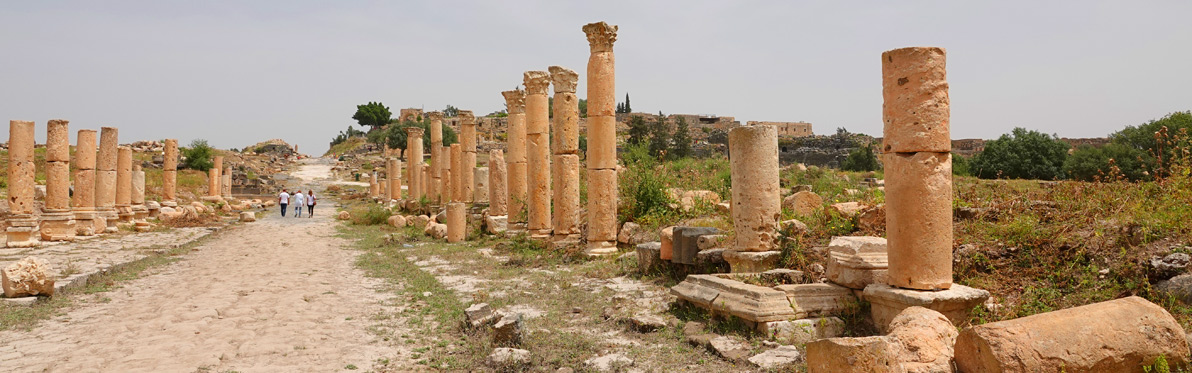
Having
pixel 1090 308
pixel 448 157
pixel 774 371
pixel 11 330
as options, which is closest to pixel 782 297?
pixel 774 371

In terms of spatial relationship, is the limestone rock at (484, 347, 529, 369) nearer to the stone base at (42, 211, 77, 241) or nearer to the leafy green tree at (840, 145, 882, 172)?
the stone base at (42, 211, 77, 241)

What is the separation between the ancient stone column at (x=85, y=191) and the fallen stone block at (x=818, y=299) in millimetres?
19260

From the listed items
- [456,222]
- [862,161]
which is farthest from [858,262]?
[862,161]

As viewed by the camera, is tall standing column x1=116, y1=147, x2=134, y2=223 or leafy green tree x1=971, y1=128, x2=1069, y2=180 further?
leafy green tree x1=971, y1=128, x2=1069, y2=180

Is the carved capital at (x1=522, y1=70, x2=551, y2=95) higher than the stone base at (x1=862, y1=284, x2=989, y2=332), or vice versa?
the carved capital at (x1=522, y1=70, x2=551, y2=95)

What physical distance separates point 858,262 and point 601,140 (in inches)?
240

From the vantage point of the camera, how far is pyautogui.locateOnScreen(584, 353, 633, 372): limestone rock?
5.35 m

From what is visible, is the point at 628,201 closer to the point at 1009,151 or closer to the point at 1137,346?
the point at 1137,346

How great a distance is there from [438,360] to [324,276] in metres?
6.17

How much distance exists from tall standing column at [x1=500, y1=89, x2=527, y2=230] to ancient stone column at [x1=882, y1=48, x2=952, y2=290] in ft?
36.0

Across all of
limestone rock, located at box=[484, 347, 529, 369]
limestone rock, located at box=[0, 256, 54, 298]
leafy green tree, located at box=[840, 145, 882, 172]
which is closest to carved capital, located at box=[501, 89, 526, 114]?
limestone rock, located at box=[0, 256, 54, 298]

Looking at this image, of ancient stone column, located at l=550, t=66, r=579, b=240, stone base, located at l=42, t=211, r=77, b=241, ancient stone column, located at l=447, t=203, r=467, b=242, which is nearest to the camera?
ancient stone column, located at l=550, t=66, r=579, b=240

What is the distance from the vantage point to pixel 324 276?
11.1 meters

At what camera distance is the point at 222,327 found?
23.0 feet
